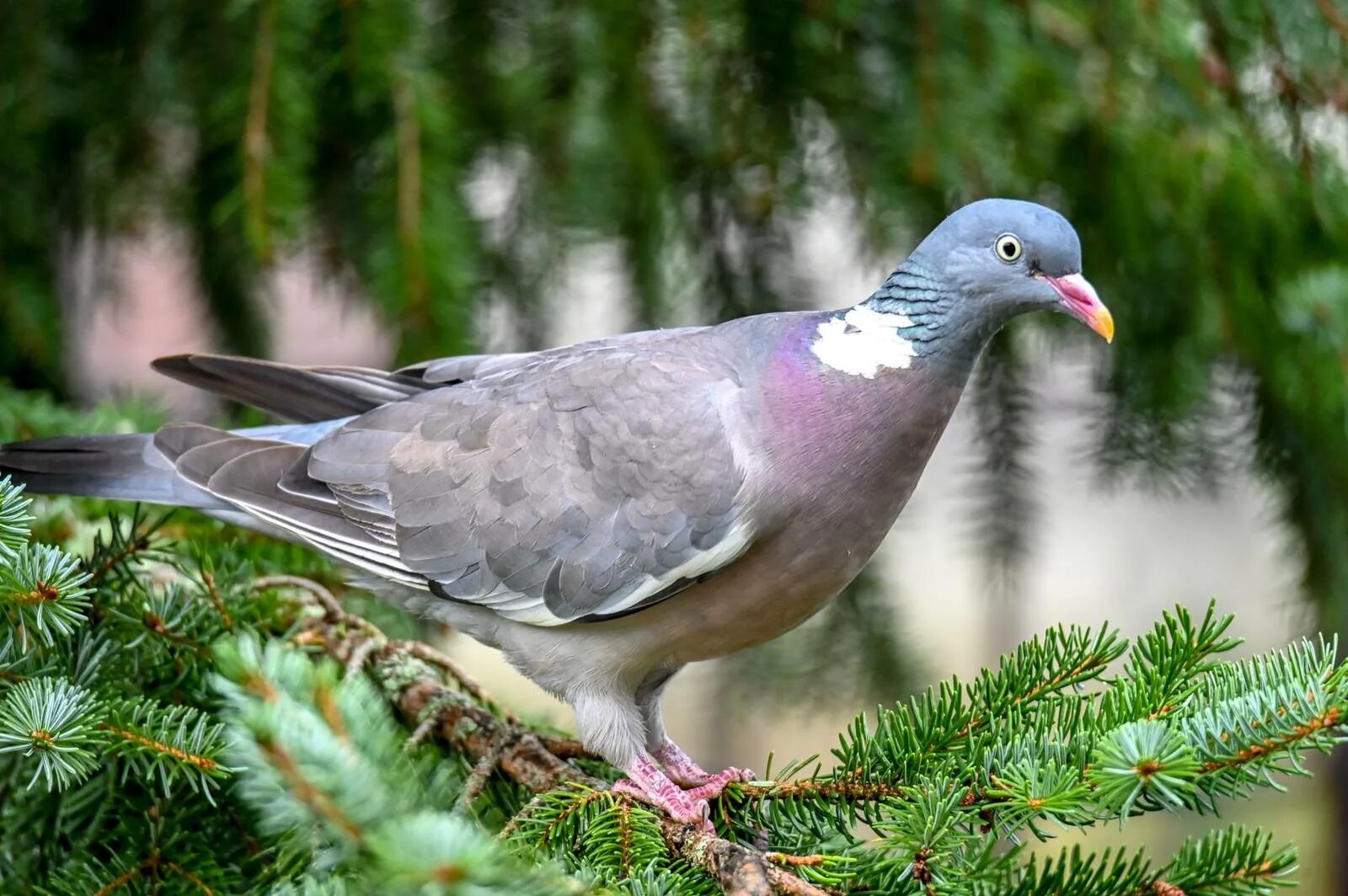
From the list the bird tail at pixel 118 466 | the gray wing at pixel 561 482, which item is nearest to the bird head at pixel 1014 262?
the gray wing at pixel 561 482

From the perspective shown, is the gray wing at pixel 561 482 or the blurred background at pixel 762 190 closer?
the gray wing at pixel 561 482

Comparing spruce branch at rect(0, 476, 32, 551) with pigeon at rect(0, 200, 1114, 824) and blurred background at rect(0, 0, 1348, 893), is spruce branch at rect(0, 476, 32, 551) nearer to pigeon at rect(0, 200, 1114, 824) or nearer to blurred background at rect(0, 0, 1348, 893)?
pigeon at rect(0, 200, 1114, 824)

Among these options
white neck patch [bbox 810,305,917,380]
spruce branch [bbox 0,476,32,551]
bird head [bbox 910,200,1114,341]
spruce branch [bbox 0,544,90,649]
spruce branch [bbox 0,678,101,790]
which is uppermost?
bird head [bbox 910,200,1114,341]

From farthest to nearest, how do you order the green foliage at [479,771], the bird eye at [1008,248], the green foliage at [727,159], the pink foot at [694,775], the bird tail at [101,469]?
the green foliage at [727,159] → the bird tail at [101,469] → the bird eye at [1008,248] → the pink foot at [694,775] → the green foliage at [479,771]

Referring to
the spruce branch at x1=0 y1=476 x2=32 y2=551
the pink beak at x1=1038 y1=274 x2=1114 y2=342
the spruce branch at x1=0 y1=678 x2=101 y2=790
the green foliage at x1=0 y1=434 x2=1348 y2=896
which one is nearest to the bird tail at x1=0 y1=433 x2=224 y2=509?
the green foliage at x1=0 y1=434 x2=1348 y2=896

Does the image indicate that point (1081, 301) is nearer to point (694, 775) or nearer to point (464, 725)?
point (694, 775)

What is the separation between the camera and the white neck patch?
2.21 metres

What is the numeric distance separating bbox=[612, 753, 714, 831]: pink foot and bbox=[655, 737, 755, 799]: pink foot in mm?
20

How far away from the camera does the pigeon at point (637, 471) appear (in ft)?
7.12

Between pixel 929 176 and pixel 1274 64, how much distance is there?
A: 0.93m

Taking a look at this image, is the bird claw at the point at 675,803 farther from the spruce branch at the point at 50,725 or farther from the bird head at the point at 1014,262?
the bird head at the point at 1014,262

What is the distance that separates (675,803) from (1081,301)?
996 millimetres

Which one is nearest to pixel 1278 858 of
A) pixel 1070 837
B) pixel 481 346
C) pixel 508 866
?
pixel 508 866

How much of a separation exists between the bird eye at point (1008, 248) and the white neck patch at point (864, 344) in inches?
7.1
